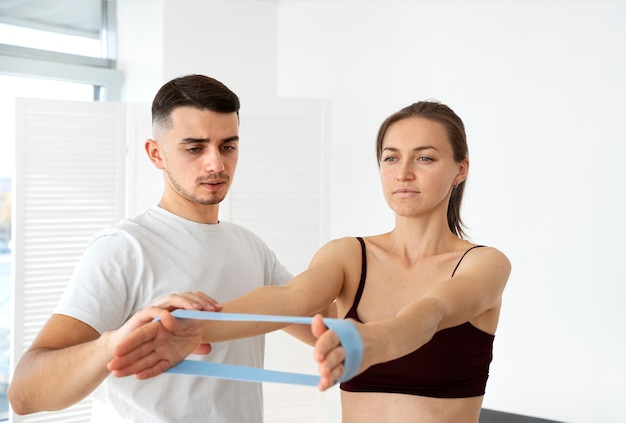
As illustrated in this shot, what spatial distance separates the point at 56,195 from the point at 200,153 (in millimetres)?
2225

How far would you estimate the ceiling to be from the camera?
4449 millimetres

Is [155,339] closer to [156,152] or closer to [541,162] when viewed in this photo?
[156,152]

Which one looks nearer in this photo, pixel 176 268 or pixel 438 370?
pixel 438 370

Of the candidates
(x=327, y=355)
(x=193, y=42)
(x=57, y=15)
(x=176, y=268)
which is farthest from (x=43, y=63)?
(x=327, y=355)

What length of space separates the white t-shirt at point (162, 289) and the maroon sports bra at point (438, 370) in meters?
0.32

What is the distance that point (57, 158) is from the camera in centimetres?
381

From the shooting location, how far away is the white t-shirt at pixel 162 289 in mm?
1665

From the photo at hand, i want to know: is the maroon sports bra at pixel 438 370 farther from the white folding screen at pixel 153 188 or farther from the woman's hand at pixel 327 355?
the white folding screen at pixel 153 188

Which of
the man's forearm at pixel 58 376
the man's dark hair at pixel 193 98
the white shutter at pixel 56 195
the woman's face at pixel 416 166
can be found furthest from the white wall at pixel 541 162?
the man's forearm at pixel 58 376

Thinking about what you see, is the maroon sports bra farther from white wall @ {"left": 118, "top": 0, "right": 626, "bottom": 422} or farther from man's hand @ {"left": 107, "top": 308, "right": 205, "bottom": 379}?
white wall @ {"left": 118, "top": 0, "right": 626, "bottom": 422}

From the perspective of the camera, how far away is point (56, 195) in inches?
150

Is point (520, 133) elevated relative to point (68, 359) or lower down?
elevated

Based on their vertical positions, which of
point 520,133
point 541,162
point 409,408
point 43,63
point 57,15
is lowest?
point 409,408

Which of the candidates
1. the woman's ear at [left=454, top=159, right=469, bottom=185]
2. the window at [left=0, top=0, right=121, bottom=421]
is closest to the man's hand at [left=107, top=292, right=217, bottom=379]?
the woman's ear at [left=454, top=159, right=469, bottom=185]
